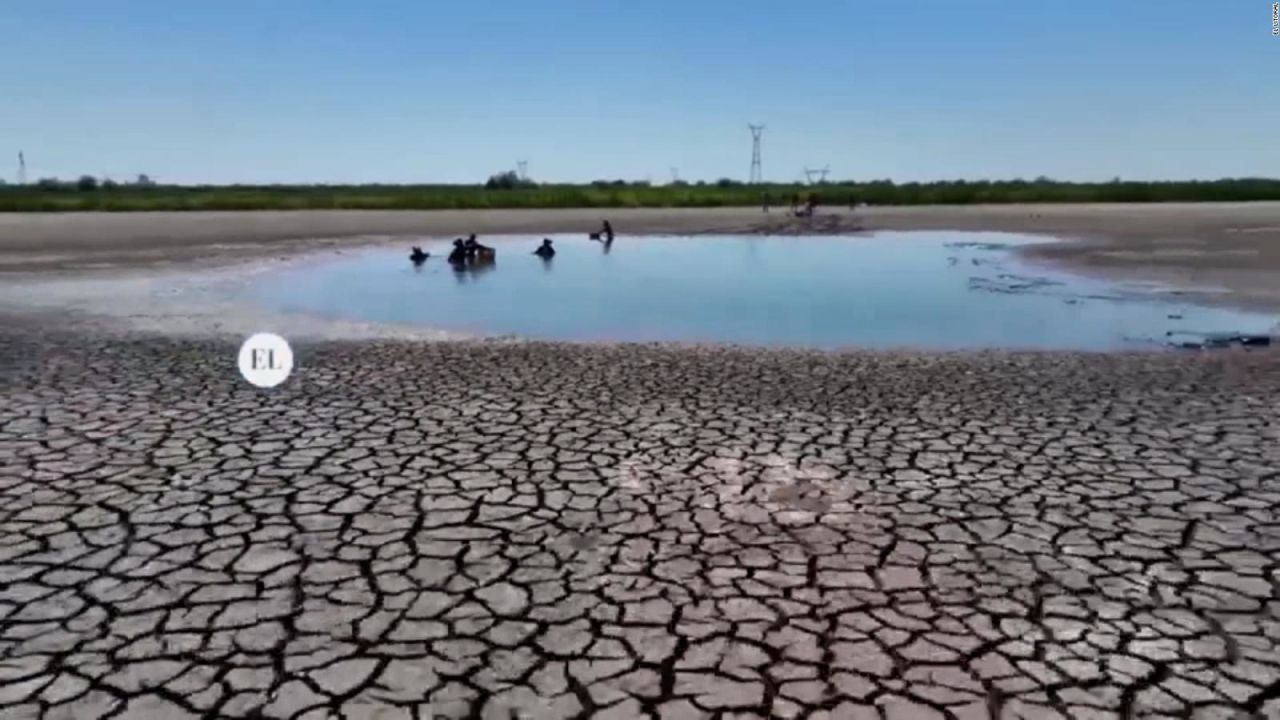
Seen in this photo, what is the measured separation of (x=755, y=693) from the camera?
11.1 feet

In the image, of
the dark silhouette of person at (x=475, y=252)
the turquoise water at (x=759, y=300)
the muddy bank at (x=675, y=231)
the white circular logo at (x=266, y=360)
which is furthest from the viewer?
the dark silhouette of person at (x=475, y=252)

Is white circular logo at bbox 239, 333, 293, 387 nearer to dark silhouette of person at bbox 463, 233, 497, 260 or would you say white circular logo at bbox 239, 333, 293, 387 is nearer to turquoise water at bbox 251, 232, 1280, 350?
turquoise water at bbox 251, 232, 1280, 350

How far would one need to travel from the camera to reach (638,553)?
4695mm

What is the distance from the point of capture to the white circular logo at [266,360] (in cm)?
924

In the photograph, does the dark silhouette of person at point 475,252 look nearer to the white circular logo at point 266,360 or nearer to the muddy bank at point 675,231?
the muddy bank at point 675,231

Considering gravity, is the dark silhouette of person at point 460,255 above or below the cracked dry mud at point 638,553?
above

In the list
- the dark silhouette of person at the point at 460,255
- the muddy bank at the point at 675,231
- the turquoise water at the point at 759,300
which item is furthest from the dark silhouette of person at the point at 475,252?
the muddy bank at the point at 675,231

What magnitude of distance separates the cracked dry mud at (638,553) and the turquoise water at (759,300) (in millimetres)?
5155

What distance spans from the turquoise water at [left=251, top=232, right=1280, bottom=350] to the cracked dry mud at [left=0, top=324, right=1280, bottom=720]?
16.9ft

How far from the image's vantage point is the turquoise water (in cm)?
1355

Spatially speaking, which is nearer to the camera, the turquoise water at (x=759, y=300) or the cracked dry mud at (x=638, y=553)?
the cracked dry mud at (x=638, y=553)

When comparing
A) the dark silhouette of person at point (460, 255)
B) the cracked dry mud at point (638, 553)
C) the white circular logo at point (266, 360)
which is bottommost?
the cracked dry mud at point (638, 553)

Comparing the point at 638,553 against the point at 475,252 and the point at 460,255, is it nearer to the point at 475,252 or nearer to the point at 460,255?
the point at 460,255

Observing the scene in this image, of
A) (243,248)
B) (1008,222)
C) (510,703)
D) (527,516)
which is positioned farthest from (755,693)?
(1008,222)
